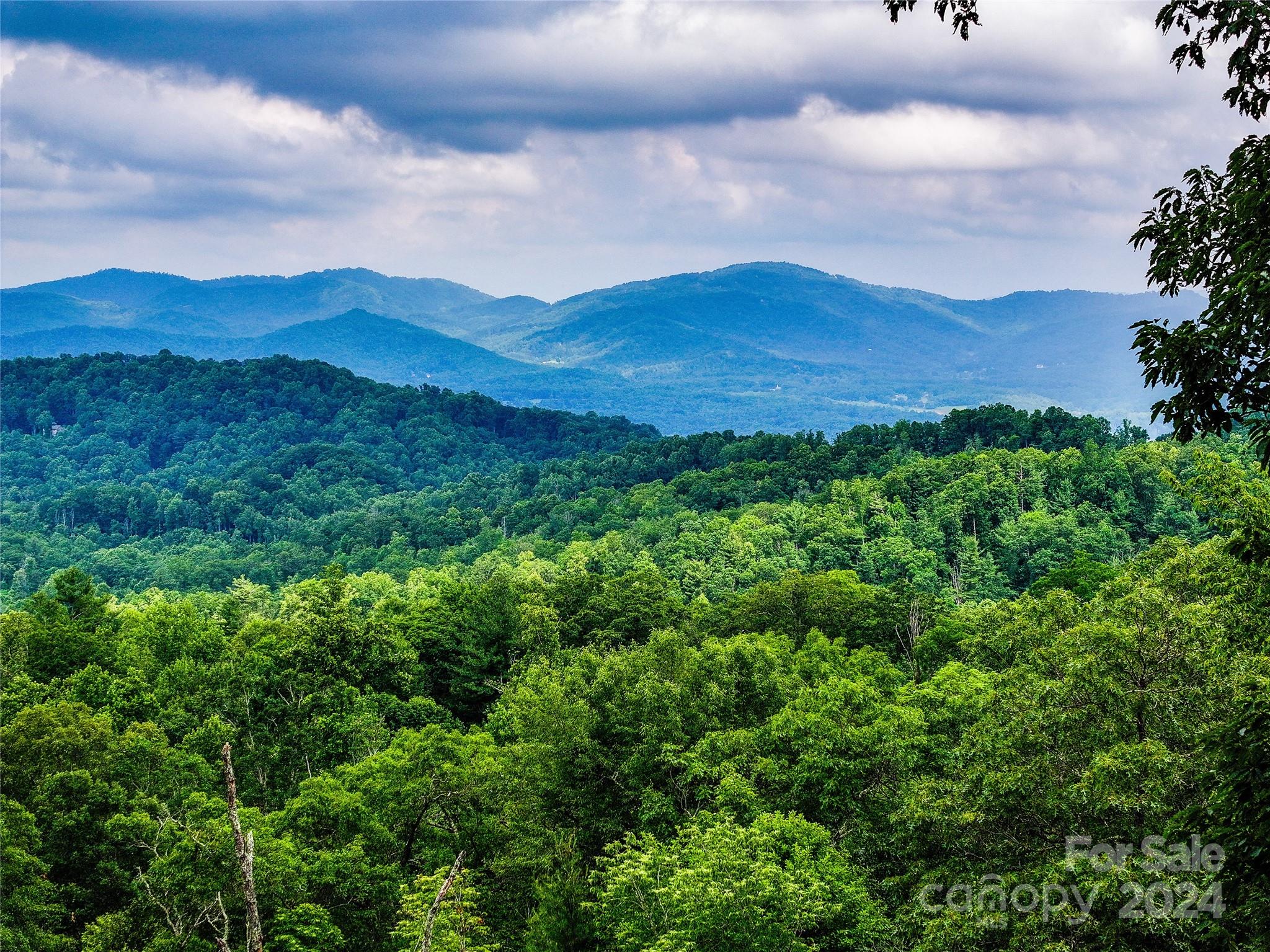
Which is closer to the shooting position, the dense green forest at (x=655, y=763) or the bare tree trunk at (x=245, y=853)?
the bare tree trunk at (x=245, y=853)

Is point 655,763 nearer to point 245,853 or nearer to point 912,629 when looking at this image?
point 245,853

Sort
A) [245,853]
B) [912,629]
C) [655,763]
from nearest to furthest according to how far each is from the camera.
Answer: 1. [245,853]
2. [655,763]
3. [912,629]

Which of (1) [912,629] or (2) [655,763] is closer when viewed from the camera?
(2) [655,763]

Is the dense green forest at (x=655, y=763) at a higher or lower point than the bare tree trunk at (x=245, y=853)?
lower

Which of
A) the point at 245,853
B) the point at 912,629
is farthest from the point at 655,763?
the point at 912,629

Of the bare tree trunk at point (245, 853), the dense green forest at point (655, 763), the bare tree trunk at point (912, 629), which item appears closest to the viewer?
the bare tree trunk at point (245, 853)

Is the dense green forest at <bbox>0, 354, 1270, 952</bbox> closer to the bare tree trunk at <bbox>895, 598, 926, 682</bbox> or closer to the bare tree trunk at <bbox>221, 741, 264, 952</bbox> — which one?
the bare tree trunk at <bbox>895, 598, 926, 682</bbox>

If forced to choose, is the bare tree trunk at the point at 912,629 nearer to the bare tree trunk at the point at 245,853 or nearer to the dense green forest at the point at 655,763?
the dense green forest at the point at 655,763

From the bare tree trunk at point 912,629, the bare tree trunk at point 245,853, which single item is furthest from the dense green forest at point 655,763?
the bare tree trunk at point 245,853

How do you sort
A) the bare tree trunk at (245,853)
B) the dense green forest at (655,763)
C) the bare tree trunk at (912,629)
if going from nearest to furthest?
the bare tree trunk at (245,853) < the dense green forest at (655,763) < the bare tree trunk at (912,629)

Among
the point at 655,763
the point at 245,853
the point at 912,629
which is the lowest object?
the point at 655,763

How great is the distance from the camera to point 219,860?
25.2 metres

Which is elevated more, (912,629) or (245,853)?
(245,853)

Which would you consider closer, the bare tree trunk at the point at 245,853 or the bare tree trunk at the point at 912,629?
the bare tree trunk at the point at 245,853
